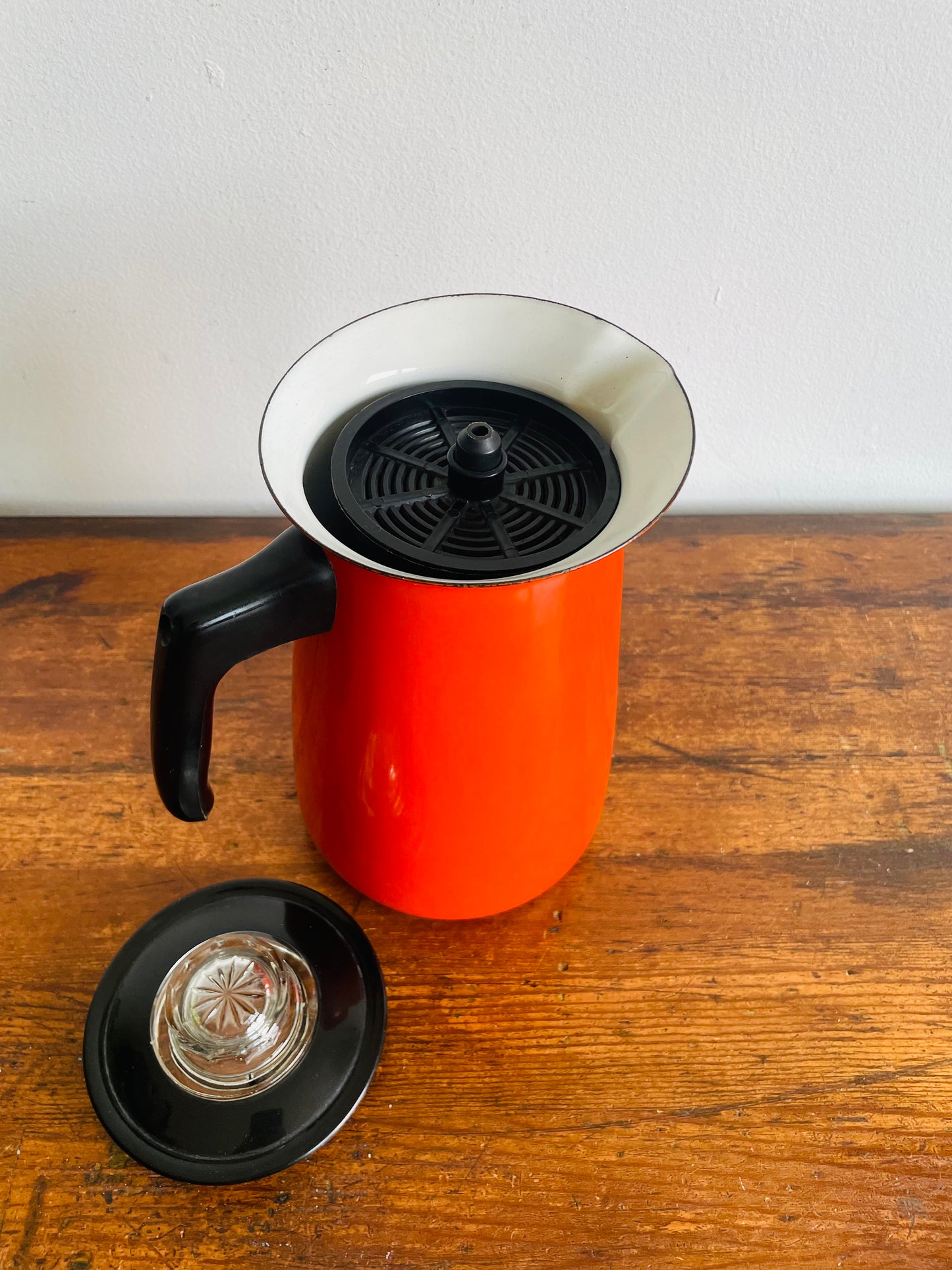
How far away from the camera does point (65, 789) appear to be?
0.63 metres

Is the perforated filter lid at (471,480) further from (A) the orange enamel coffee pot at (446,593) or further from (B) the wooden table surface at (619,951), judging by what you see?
(B) the wooden table surface at (619,951)

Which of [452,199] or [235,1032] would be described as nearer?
[235,1032]

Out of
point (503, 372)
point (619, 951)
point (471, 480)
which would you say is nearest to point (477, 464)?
point (471, 480)

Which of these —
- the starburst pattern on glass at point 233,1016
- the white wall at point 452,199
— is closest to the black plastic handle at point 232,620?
the starburst pattern on glass at point 233,1016

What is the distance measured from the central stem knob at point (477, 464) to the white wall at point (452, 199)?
1.00ft

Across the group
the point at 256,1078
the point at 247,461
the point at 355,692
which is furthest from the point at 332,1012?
the point at 247,461

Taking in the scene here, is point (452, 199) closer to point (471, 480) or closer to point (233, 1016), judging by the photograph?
point (471, 480)

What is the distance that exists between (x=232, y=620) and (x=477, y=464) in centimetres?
13

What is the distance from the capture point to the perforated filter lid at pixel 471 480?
0.44 metres

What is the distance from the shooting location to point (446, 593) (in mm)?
419

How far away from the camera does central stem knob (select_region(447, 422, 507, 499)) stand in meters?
0.44

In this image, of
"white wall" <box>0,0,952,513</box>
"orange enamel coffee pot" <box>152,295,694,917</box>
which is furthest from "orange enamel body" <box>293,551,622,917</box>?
"white wall" <box>0,0,952,513</box>

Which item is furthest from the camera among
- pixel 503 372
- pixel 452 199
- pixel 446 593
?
pixel 452 199

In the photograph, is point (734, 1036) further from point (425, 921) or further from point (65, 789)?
point (65, 789)
